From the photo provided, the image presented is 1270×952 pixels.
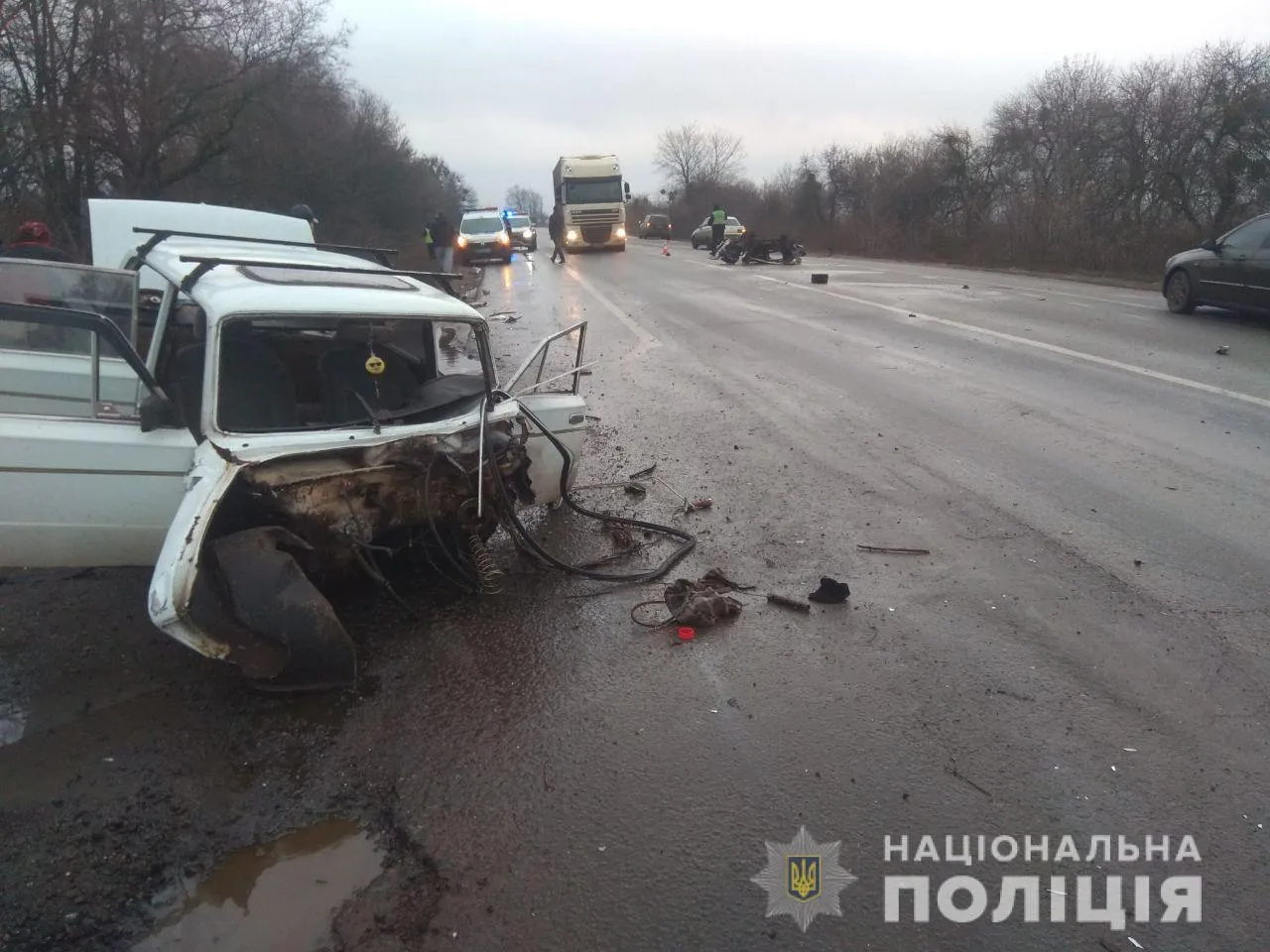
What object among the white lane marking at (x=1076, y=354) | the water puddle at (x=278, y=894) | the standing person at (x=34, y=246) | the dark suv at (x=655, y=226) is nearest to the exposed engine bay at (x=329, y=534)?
the water puddle at (x=278, y=894)

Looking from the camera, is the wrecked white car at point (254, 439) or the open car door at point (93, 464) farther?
the open car door at point (93, 464)

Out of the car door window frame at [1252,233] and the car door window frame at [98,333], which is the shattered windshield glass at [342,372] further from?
the car door window frame at [1252,233]

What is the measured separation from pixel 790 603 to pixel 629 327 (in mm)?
10125

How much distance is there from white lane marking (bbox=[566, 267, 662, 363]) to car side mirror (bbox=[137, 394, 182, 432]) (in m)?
7.59

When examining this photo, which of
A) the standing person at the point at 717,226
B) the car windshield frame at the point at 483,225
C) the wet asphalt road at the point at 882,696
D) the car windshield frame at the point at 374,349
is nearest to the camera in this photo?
the wet asphalt road at the point at 882,696

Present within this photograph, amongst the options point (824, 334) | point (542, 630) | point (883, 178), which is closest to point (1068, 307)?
point (824, 334)

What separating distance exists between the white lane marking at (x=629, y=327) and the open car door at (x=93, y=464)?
754cm

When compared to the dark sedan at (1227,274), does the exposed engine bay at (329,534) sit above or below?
below

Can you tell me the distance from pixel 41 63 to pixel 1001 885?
2267 cm

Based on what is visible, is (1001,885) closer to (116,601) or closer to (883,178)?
(116,601)

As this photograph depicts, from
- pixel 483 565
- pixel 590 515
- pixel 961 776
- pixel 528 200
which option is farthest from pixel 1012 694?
pixel 528 200

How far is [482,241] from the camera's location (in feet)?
98.1

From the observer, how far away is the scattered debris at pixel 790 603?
4.50 metres

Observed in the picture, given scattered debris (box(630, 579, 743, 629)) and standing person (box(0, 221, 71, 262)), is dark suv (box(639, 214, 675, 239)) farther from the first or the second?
scattered debris (box(630, 579, 743, 629))
